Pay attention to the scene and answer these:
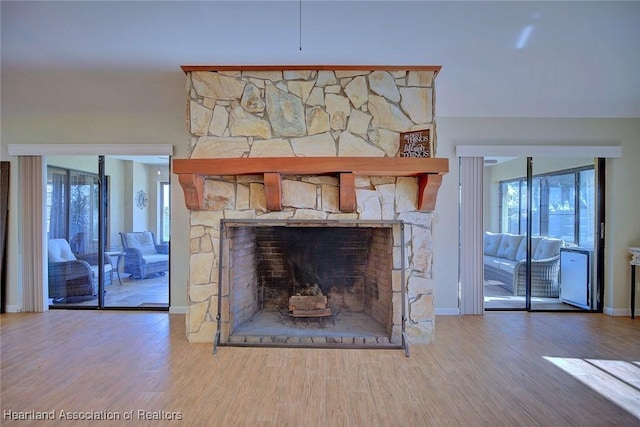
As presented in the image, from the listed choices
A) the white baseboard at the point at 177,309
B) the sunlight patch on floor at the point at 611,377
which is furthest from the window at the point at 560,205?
the white baseboard at the point at 177,309

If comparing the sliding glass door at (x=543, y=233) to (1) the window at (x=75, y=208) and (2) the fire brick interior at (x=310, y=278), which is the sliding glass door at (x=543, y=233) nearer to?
(2) the fire brick interior at (x=310, y=278)

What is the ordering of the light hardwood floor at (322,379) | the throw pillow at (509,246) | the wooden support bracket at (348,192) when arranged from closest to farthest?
the light hardwood floor at (322,379) → the wooden support bracket at (348,192) → the throw pillow at (509,246)

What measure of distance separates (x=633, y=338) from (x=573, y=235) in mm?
1466

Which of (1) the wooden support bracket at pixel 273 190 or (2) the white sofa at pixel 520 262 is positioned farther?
(2) the white sofa at pixel 520 262

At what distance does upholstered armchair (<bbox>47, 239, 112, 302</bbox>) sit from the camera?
4211 millimetres

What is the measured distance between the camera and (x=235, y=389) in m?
2.30

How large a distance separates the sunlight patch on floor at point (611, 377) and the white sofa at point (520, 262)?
1.68 m

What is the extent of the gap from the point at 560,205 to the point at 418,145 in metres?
2.77

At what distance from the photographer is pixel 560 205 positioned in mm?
4359

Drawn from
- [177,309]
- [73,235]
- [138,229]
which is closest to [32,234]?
[73,235]

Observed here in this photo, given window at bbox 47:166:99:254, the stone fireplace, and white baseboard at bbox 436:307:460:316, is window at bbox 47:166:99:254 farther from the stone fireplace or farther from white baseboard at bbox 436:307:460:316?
white baseboard at bbox 436:307:460:316

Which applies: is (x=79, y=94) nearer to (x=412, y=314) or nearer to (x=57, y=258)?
(x=57, y=258)

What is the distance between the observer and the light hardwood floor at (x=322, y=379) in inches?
79.7

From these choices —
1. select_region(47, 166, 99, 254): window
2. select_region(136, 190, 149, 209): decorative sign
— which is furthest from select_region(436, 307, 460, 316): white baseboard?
select_region(47, 166, 99, 254): window
